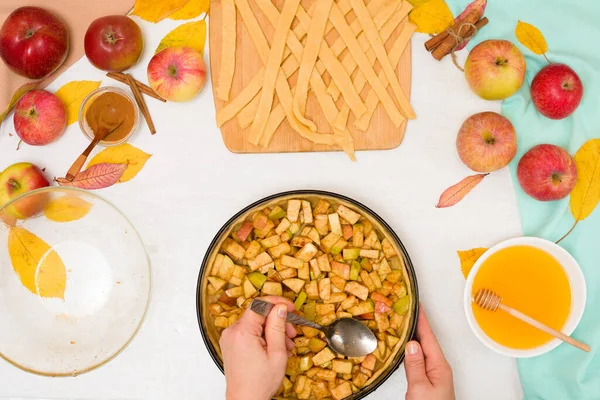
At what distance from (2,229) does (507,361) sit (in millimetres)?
1260

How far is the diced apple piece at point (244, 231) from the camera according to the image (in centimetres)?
126

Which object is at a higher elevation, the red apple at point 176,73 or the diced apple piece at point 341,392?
the red apple at point 176,73

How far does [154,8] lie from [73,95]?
11.9 inches

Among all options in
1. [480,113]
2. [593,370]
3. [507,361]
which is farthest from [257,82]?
[593,370]

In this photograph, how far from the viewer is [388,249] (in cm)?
125

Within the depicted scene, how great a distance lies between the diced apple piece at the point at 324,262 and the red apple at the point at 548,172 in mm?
509

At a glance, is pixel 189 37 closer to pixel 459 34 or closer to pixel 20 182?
pixel 20 182

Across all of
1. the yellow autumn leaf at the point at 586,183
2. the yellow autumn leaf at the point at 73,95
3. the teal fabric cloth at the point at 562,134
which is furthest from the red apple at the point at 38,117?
the yellow autumn leaf at the point at 586,183

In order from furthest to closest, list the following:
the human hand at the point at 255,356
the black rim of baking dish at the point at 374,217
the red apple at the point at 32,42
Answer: the red apple at the point at 32,42
the black rim of baking dish at the point at 374,217
the human hand at the point at 255,356

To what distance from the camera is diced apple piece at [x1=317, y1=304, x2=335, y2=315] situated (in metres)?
1.25

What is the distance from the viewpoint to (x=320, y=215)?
4.18 feet

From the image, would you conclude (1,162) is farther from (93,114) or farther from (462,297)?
(462,297)

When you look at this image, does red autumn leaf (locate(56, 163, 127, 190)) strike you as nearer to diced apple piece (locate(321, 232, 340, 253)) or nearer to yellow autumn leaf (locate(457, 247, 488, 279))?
diced apple piece (locate(321, 232, 340, 253))

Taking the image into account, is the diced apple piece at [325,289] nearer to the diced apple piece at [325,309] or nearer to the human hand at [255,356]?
the diced apple piece at [325,309]
